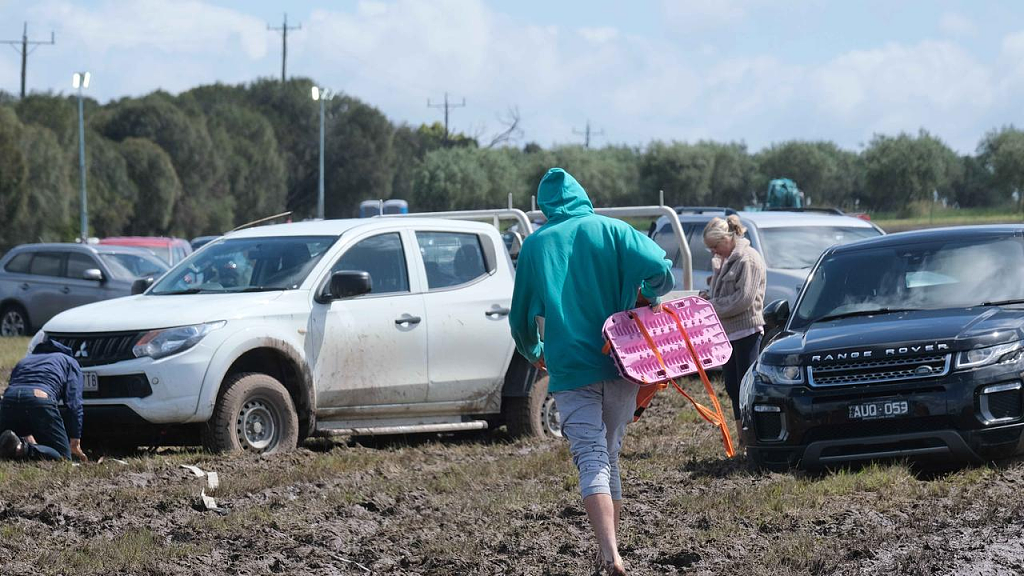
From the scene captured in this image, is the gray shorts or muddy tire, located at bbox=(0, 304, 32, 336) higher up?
the gray shorts

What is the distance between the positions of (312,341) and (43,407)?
1.79 meters

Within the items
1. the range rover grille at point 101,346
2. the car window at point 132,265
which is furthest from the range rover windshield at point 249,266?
the car window at point 132,265

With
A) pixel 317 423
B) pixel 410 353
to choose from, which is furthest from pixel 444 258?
pixel 317 423

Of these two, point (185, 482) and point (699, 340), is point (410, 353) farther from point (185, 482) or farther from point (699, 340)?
point (699, 340)

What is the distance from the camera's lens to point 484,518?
23.1 feet

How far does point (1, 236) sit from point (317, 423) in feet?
146

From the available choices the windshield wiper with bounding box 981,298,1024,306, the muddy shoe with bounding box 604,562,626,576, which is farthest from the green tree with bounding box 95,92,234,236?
the muddy shoe with bounding box 604,562,626,576

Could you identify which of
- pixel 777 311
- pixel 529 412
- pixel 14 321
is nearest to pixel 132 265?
pixel 14 321

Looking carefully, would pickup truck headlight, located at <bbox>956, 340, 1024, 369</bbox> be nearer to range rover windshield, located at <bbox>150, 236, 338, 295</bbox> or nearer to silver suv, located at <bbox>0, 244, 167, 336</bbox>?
range rover windshield, located at <bbox>150, 236, 338, 295</bbox>

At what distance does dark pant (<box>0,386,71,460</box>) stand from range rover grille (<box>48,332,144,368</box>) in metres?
0.37

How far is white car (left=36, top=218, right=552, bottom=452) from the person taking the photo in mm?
8961

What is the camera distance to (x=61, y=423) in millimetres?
9078

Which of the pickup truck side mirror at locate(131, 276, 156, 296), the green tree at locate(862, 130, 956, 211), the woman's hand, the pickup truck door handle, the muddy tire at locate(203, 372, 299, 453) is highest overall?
the green tree at locate(862, 130, 956, 211)

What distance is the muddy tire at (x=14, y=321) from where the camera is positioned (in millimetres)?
22906
